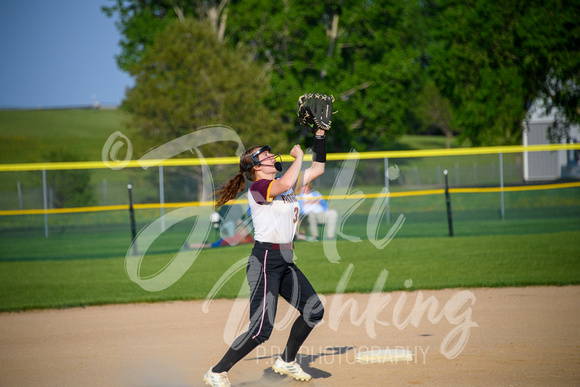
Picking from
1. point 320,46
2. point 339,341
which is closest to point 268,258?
point 339,341

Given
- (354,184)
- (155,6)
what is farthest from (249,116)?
(155,6)

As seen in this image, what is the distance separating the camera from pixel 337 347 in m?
5.68

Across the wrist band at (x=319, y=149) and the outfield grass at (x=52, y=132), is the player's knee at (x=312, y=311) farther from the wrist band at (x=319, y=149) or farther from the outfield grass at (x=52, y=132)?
the outfield grass at (x=52, y=132)

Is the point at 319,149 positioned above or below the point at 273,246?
above

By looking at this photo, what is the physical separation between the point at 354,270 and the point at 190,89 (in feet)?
48.8

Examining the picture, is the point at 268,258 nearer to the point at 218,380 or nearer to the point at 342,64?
the point at 218,380

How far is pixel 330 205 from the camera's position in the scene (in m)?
15.8

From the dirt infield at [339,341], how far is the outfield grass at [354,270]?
18.4 inches

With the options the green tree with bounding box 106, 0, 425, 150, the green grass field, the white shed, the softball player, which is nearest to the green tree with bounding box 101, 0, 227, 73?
the green tree with bounding box 106, 0, 425, 150

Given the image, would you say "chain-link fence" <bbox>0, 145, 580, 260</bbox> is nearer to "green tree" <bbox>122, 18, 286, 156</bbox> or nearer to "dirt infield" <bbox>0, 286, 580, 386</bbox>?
"green tree" <bbox>122, 18, 286, 156</bbox>

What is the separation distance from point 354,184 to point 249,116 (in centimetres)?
687

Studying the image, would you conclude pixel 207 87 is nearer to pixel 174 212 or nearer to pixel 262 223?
pixel 174 212

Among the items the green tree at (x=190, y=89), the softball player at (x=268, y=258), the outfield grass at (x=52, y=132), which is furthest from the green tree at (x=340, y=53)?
the softball player at (x=268, y=258)

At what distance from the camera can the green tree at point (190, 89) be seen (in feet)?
73.6
